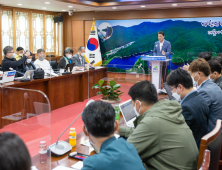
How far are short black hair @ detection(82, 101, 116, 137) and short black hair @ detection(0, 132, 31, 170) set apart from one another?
632mm

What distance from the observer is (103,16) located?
9.72 m

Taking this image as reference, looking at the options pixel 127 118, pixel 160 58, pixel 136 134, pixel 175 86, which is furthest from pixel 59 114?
pixel 136 134

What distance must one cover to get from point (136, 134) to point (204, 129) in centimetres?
82

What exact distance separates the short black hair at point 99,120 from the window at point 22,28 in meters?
8.10

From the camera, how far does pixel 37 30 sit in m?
9.32

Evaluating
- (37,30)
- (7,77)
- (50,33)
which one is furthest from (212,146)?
(50,33)

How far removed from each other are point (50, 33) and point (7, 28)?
74.8 inches

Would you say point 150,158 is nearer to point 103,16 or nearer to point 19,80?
point 19,80

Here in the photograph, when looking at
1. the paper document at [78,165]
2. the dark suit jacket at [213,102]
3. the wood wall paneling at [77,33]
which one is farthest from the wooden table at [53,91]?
the wood wall paneling at [77,33]

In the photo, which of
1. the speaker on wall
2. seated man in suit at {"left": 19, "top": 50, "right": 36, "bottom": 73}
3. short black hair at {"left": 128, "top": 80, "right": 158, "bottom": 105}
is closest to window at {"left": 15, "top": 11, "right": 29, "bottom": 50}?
the speaker on wall

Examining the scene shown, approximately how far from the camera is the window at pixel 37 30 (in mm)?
9211

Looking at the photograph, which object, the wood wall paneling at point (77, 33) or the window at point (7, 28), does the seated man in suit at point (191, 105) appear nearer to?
the window at point (7, 28)

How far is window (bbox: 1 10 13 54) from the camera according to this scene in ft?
26.8

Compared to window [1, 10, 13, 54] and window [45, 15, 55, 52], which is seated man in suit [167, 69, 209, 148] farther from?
window [45, 15, 55, 52]
